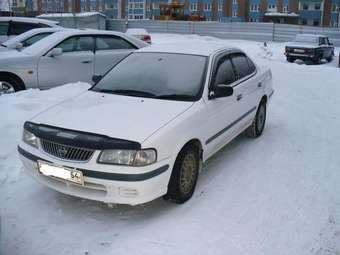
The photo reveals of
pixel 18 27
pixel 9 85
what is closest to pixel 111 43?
pixel 9 85

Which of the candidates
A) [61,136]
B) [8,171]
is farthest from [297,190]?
[8,171]

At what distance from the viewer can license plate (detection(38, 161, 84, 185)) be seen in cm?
385

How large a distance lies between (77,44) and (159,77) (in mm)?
4701

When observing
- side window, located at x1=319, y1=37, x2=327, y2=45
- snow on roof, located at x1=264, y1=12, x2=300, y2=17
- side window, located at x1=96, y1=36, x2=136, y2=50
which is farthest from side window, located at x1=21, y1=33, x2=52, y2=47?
snow on roof, located at x1=264, y1=12, x2=300, y2=17

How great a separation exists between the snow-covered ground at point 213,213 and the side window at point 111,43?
347 centimetres

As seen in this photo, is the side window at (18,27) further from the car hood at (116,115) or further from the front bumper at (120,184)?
the front bumper at (120,184)

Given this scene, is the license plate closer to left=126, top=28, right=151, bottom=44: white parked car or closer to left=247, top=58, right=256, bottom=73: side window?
left=247, top=58, right=256, bottom=73: side window

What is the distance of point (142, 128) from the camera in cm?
399

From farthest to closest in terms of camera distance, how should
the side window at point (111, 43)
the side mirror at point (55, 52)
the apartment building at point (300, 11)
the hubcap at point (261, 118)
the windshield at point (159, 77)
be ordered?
the apartment building at point (300, 11)
the side window at point (111, 43)
the side mirror at point (55, 52)
the hubcap at point (261, 118)
the windshield at point (159, 77)

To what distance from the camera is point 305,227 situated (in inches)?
159

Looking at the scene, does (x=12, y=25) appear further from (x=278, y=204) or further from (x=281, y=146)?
(x=278, y=204)

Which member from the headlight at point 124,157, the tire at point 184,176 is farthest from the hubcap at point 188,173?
the headlight at point 124,157

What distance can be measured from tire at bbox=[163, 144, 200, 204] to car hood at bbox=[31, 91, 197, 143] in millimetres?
407

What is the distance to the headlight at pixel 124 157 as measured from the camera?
378 centimetres
